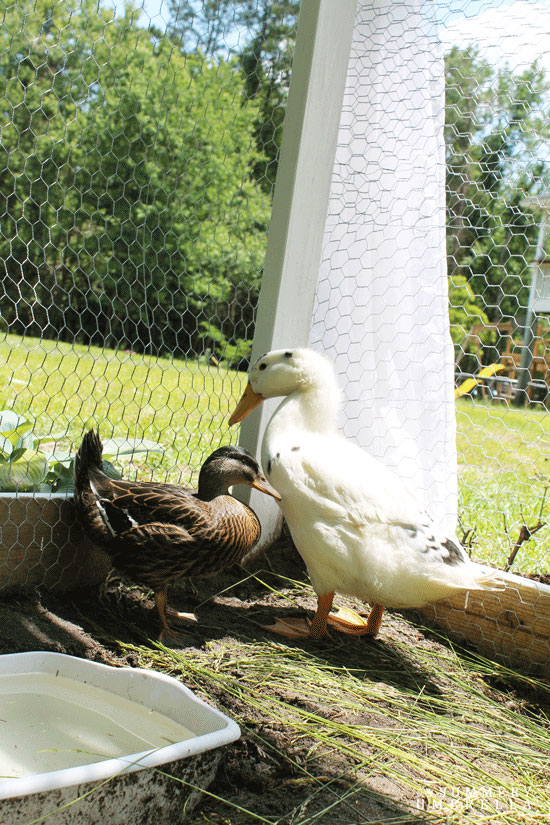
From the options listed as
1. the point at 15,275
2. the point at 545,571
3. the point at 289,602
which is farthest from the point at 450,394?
the point at 15,275

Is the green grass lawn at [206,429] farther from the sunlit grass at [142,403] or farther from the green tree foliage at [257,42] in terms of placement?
the green tree foliage at [257,42]

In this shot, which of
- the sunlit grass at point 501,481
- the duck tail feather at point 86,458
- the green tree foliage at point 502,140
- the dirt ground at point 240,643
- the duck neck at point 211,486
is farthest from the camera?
the sunlit grass at point 501,481

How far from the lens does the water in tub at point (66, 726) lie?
1.24 metres

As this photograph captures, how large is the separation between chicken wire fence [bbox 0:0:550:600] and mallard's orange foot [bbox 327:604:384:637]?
531 millimetres

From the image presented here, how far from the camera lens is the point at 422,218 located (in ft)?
7.67

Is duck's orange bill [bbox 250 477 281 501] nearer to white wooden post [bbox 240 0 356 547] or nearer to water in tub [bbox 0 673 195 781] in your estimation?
white wooden post [bbox 240 0 356 547]

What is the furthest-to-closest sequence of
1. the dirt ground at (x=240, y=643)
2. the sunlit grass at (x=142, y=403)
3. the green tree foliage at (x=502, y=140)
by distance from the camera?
the sunlit grass at (x=142, y=403) → the green tree foliage at (x=502, y=140) → the dirt ground at (x=240, y=643)

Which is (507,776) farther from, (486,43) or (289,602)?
(486,43)

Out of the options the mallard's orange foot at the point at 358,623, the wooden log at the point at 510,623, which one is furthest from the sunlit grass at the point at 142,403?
the wooden log at the point at 510,623

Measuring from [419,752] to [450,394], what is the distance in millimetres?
1214

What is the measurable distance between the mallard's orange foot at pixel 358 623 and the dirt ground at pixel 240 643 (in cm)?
3

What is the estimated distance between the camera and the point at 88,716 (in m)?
1.37

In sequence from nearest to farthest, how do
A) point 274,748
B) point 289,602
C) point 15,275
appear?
point 274,748, point 289,602, point 15,275

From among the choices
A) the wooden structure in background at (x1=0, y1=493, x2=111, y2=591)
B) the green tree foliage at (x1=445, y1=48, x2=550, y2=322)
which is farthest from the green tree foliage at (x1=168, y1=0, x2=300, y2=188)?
the wooden structure in background at (x1=0, y1=493, x2=111, y2=591)
